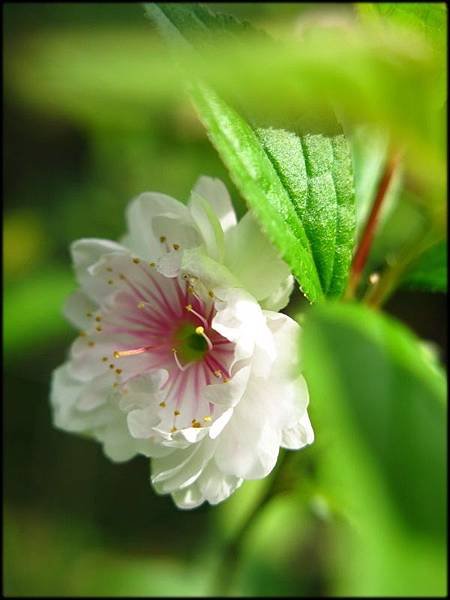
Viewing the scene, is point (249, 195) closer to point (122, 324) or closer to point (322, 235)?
point (322, 235)

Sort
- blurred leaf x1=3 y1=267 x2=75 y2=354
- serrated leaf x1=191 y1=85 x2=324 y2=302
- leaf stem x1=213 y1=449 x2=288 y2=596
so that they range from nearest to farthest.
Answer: serrated leaf x1=191 y1=85 x2=324 y2=302 → leaf stem x1=213 y1=449 x2=288 y2=596 → blurred leaf x1=3 y1=267 x2=75 y2=354


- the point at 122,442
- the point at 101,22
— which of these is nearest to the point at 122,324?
the point at 122,442

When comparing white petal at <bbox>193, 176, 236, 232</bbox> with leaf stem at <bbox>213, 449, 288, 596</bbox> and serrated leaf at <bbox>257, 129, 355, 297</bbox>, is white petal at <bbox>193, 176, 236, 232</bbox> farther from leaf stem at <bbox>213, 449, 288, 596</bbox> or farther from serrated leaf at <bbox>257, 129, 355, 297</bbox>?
leaf stem at <bbox>213, 449, 288, 596</bbox>

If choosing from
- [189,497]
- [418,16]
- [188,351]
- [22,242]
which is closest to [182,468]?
[189,497]

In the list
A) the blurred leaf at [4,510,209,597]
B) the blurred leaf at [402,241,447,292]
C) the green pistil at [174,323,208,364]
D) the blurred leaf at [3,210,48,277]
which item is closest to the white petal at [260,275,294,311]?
the green pistil at [174,323,208,364]

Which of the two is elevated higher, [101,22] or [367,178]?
[101,22]

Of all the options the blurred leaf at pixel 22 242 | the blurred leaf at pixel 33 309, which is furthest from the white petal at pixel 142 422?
the blurred leaf at pixel 22 242
